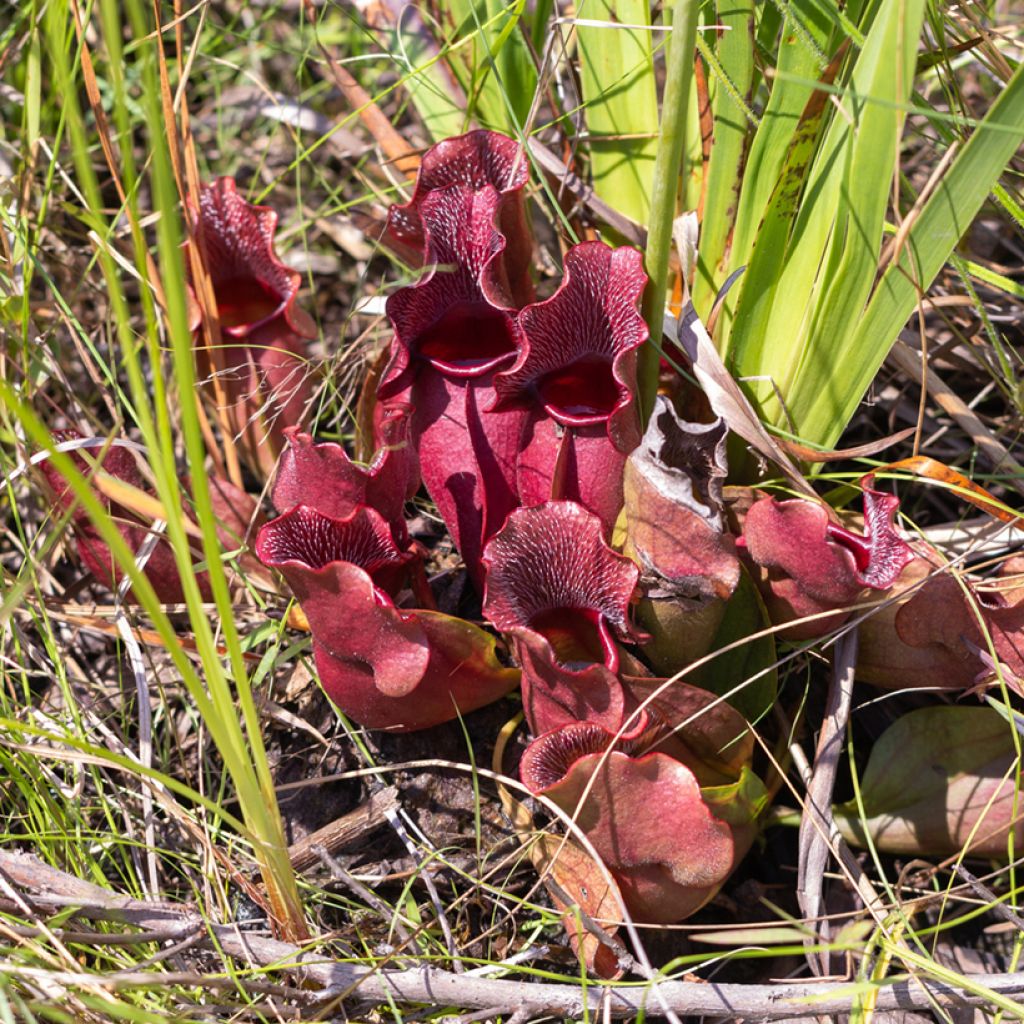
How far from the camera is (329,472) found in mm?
1313

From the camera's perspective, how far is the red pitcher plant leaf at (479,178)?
1.40 metres

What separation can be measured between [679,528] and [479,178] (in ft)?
2.00

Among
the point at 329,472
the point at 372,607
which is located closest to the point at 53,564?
the point at 329,472

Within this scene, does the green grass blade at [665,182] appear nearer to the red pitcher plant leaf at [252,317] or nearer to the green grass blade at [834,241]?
the green grass blade at [834,241]

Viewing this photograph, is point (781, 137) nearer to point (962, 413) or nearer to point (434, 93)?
point (962, 413)

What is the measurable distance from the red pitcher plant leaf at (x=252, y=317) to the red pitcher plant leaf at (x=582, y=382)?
0.43 m

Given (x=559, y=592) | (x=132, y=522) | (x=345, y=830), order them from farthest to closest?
(x=132, y=522) → (x=345, y=830) → (x=559, y=592)

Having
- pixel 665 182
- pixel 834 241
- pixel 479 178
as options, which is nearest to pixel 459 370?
pixel 479 178

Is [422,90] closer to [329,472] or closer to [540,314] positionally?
[540,314]

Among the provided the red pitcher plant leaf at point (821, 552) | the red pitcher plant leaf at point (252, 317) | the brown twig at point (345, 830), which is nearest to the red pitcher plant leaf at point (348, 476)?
the red pitcher plant leaf at point (252, 317)

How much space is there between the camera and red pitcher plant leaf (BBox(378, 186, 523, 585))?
1397 millimetres

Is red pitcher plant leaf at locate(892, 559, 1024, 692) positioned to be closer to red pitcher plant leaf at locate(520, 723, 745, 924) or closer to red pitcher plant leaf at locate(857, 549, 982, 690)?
red pitcher plant leaf at locate(857, 549, 982, 690)

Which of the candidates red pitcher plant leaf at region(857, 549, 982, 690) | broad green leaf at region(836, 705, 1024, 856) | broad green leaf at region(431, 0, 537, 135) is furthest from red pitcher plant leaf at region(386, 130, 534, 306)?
broad green leaf at region(836, 705, 1024, 856)

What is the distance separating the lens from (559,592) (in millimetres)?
1282
